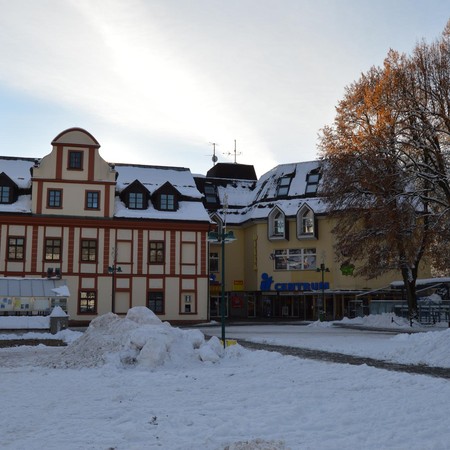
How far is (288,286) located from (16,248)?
68.2 feet

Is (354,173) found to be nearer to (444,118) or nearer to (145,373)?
(444,118)

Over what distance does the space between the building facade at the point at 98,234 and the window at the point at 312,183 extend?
1105 centimetres

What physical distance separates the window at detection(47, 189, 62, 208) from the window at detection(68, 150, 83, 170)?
193 cm

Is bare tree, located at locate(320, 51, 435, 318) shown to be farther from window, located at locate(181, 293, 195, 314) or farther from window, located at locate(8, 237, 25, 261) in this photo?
window, located at locate(8, 237, 25, 261)

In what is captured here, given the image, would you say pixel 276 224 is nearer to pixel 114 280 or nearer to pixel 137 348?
pixel 114 280

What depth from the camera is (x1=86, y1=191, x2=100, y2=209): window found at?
4131 cm

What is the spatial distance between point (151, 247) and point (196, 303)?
495 centimetres

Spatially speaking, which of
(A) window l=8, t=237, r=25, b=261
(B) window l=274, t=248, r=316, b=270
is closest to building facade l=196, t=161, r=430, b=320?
(B) window l=274, t=248, r=316, b=270

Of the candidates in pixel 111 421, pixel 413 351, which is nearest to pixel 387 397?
pixel 111 421

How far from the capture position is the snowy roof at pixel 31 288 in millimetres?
29781

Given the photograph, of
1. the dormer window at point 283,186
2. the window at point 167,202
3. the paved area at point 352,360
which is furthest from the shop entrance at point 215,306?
the paved area at point 352,360

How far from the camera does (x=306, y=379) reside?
12.9 m

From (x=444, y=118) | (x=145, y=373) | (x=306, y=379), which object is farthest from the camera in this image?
(x=444, y=118)

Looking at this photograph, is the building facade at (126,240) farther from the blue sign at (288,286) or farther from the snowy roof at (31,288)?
the snowy roof at (31,288)
